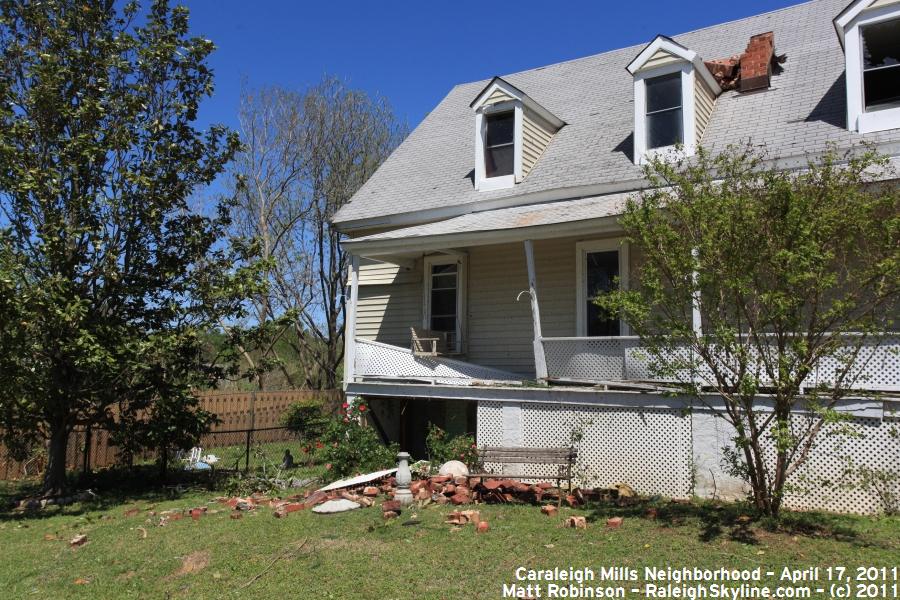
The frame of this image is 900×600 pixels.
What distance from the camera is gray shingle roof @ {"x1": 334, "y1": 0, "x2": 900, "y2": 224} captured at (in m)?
12.3

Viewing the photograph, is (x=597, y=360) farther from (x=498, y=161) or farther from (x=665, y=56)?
(x=665, y=56)

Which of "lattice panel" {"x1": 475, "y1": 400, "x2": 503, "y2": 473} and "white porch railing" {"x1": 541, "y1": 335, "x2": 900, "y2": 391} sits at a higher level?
"white porch railing" {"x1": 541, "y1": 335, "x2": 900, "y2": 391}

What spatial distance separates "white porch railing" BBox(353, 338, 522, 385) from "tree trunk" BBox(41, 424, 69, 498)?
5088 mm

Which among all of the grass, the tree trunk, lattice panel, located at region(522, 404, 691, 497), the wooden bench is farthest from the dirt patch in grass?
the tree trunk

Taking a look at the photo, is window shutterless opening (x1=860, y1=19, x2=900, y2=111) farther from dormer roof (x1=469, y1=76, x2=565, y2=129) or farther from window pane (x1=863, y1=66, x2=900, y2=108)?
dormer roof (x1=469, y1=76, x2=565, y2=129)

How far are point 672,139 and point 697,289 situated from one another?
639 centimetres

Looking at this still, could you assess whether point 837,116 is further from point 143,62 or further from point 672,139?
point 143,62

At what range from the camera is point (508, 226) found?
469 inches

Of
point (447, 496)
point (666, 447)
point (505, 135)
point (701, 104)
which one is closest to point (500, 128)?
point (505, 135)

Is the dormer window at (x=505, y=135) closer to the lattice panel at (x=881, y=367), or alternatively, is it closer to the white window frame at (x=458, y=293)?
the white window frame at (x=458, y=293)

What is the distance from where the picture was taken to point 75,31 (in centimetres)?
1137

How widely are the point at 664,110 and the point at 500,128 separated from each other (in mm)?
3553

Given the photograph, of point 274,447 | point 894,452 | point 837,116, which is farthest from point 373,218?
point 894,452

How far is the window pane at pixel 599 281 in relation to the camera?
12.7 meters
